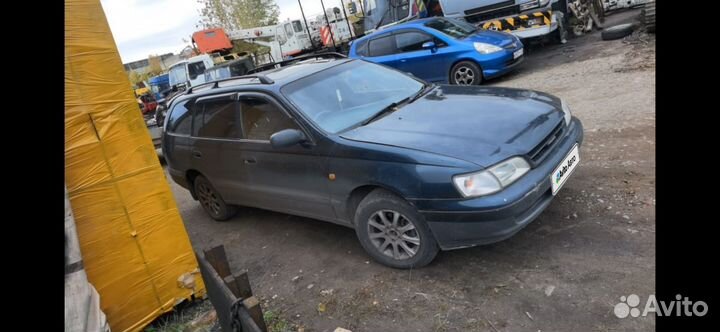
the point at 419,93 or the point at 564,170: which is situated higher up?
the point at 419,93

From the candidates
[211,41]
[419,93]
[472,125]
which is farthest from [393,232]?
[211,41]

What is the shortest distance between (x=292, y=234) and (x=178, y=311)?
1.35m

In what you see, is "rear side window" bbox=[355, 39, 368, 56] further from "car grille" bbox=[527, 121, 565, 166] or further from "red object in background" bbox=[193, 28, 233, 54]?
"red object in background" bbox=[193, 28, 233, 54]

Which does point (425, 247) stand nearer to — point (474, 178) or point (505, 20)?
point (474, 178)

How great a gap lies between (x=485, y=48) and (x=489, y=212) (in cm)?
647

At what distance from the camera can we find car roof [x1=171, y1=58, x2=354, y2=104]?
382 centimetres

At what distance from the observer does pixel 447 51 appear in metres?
8.53

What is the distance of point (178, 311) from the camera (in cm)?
329

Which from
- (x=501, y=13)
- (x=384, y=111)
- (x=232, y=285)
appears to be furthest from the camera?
(x=501, y=13)

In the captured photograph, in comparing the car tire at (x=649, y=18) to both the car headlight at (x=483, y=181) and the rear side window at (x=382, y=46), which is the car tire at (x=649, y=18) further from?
the car headlight at (x=483, y=181)

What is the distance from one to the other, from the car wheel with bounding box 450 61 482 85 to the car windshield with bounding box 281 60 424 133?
457cm

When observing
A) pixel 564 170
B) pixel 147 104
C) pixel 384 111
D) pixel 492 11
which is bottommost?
pixel 564 170

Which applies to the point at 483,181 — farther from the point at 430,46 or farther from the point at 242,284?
the point at 430,46
